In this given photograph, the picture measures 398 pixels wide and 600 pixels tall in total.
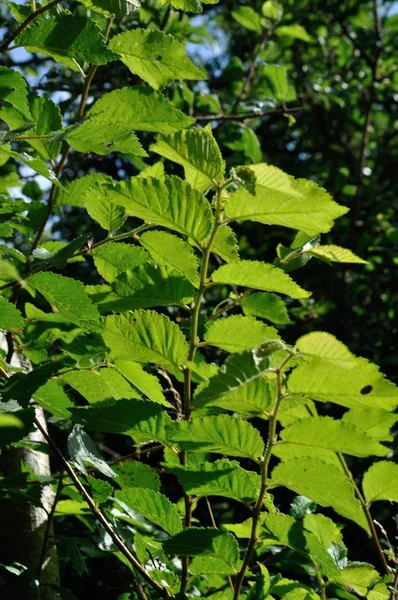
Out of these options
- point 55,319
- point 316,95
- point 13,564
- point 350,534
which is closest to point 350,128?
point 316,95

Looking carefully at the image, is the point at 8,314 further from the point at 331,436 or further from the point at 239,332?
the point at 331,436

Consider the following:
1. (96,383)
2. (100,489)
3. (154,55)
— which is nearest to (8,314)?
(96,383)

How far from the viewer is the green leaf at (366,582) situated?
106 centimetres

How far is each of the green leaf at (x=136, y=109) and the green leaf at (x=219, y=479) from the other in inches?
20.1

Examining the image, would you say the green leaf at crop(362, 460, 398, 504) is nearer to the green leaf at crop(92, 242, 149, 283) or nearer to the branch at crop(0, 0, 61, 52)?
the green leaf at crop(92, 242, 149, 283)

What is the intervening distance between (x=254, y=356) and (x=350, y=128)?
3.89 meters

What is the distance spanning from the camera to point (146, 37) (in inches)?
44.6

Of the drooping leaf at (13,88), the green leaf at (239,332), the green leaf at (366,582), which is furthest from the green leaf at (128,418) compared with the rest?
the drooping leaf at (13,88)

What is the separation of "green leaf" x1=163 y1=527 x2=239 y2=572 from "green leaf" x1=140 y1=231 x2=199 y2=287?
1.08ft

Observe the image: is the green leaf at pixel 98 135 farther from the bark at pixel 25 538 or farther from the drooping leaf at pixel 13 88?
the bark at pixel 25 538

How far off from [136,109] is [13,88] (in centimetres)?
18

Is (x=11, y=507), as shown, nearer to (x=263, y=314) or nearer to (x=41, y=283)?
(x=41, y=283)

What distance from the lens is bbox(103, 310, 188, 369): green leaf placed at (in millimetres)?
956

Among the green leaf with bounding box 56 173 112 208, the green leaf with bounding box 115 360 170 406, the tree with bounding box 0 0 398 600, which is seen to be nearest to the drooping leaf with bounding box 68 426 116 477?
the tree with bounding box 0 0 398 600
